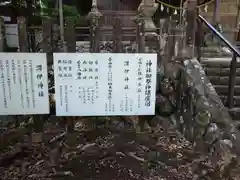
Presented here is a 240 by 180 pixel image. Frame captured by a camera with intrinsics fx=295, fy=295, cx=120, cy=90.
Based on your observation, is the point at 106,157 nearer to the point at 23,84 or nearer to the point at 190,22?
the point at 23,84

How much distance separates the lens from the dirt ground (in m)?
3.42

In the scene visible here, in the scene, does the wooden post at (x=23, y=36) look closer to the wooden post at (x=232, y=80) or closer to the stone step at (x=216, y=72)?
the wooden post at (x=232, y=80)

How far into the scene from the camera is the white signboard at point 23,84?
3311 mm

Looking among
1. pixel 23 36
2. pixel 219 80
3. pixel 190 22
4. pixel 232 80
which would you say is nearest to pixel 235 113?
pixel 232 80

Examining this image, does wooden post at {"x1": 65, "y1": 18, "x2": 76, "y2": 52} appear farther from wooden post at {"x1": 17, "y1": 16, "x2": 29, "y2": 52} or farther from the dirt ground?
the dirt ground

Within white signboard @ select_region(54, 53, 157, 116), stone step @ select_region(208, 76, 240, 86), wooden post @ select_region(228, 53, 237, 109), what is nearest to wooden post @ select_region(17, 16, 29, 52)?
white signboard @ select_region(54, 53, 157, 116)

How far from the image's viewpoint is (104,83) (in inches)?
136

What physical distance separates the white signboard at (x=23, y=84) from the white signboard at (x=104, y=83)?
170 millimetres

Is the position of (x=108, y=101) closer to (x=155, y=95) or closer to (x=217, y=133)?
(x=155, y=95)

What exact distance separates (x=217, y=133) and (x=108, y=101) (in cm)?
132

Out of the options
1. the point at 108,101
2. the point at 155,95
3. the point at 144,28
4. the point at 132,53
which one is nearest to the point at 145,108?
the point at 155,95

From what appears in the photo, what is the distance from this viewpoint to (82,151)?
12.4 ft

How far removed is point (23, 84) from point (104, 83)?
93cm

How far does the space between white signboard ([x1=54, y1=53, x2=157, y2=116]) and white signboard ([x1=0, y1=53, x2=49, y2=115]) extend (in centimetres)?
17
